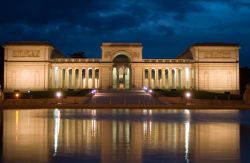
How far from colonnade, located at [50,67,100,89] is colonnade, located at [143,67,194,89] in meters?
10.3

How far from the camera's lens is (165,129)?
69.5 ft

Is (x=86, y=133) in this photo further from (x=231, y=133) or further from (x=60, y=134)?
(x=231, y=133)

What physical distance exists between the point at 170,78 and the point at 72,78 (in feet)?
64.3

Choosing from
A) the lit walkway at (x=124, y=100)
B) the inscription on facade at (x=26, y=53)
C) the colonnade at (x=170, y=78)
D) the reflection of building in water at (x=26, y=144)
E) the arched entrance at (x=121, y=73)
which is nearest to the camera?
the reflection of building in water at (x=26, y=144)

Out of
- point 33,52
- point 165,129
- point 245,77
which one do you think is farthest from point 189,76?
point 165,129

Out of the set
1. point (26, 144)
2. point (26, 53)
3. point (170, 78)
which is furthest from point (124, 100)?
point (26, 144)

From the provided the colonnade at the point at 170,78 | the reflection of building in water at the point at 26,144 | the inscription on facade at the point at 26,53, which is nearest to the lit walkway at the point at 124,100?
the colonnade at the point at 170,78

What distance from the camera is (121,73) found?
9494cm

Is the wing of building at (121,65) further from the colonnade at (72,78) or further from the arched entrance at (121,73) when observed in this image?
the arched entrance at (121,73)

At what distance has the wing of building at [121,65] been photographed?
8725 centimetres

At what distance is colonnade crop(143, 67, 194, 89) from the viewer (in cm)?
8925

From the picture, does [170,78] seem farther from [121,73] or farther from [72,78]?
[72,78]

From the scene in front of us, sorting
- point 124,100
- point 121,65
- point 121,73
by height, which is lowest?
point 124,100

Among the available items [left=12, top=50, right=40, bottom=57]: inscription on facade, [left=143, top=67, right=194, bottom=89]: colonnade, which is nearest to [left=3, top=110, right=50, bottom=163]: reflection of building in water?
[left=12, top=50, right=40, bottom=57]: inscription on facade
